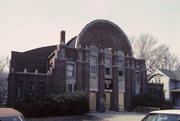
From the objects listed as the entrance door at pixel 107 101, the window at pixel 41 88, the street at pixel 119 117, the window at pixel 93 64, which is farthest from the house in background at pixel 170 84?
the window at pixel 41 88

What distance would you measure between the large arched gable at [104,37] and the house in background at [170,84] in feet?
51.3

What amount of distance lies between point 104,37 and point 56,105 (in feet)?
44.1

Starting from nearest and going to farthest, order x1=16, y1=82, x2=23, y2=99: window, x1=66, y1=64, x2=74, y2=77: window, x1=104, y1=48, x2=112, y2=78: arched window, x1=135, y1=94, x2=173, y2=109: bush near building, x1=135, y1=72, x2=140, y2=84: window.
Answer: x1=16, y1=82, x2=23, y2=99: window
x1=66, y1=64, x2=74, y2=77: window
x1=104, y1=48, x2=112, y2=78: arched window
x1=135, y1=94, x2=173, y2=109: bush near building
x1=135, y1=72, x2=140, y2=84: window

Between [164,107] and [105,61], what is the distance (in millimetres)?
11067

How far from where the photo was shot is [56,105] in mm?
25750

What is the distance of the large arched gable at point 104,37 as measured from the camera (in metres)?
33.2

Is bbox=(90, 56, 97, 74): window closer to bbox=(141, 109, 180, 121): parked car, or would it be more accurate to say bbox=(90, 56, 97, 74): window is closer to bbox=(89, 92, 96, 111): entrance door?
bbox=(89, 92, 96, 111): entrance door

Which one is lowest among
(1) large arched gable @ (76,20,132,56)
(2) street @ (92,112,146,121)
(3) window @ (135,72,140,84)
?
(2) street @ (92,112,146,121)

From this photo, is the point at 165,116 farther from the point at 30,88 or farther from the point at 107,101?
the point at 107,101

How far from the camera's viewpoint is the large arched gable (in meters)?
33.2

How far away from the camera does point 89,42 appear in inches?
1324

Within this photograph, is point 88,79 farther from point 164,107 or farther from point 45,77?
point 164,107

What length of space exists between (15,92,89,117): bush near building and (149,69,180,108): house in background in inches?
1034

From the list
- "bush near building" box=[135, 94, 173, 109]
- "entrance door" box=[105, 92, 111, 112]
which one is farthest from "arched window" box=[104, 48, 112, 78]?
"bush near building" box=[135, 94, 173, 109]
